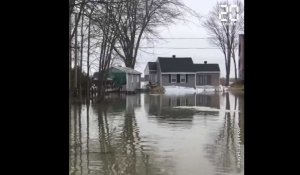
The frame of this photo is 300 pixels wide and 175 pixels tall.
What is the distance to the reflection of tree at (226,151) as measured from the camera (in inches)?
218

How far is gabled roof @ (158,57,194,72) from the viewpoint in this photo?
33.5 m

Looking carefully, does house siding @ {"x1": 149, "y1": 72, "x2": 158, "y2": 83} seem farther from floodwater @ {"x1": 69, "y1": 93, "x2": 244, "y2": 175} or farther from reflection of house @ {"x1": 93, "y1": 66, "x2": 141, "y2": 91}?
floodwater @ {"x1": 69, "y1": 93, "x2": 244, "y2": 175}

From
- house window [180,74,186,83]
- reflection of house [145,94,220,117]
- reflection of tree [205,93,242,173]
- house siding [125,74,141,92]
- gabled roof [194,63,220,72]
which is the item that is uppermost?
gabled roof [194,63,220,72]

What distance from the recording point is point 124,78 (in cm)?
2580

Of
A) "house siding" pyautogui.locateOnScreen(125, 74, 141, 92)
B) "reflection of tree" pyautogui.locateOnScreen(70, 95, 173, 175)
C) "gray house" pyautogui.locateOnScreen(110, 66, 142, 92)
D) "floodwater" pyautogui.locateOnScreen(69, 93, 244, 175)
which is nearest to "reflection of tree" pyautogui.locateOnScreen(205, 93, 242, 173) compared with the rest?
"floodwater" pyautogui.locateOnScreen(69, 93, 244, 175)

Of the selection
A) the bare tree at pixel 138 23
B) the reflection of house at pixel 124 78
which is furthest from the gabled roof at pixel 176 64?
the bare tree at pixel 138 23

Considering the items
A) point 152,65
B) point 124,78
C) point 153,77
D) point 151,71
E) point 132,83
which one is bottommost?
point 132,83

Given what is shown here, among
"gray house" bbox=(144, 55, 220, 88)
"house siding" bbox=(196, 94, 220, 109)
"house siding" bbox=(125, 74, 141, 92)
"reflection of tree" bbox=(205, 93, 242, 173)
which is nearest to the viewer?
"reflection of tree" bbox=(205, 93, 242, 173)

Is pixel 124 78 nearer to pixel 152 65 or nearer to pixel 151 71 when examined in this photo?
pixel 151 71

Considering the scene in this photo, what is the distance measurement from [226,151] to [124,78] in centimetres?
1925

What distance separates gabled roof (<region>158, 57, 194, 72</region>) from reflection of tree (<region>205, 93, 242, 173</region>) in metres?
23.6

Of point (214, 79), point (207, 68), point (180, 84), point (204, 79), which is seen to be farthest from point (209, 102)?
point (207, 68)
